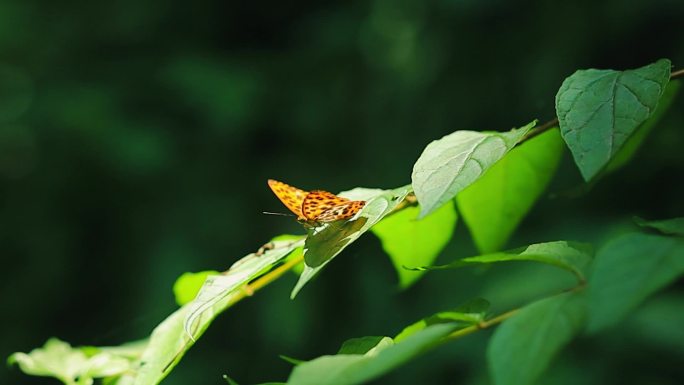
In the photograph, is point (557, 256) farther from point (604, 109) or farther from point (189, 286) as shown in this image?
point (189, 286)

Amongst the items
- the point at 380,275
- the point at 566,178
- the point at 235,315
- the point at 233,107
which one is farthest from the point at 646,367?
the point at 233,107

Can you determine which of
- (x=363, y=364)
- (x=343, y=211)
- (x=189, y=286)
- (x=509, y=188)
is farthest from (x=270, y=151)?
(x=363, y=364)

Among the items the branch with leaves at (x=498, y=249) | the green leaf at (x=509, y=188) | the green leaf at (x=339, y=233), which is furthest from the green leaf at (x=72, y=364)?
the green leaf at (x=509, y=188)

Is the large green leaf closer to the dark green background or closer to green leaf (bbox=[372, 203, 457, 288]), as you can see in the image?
green leaf (bbox=[372, 203, 457, 288])

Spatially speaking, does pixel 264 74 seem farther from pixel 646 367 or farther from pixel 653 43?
pixel 646 367

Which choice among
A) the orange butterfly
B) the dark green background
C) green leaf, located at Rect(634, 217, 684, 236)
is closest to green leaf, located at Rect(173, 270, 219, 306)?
the orange butterfly

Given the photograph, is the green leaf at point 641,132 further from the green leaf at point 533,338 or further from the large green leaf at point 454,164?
the green leaf at point 533,338
